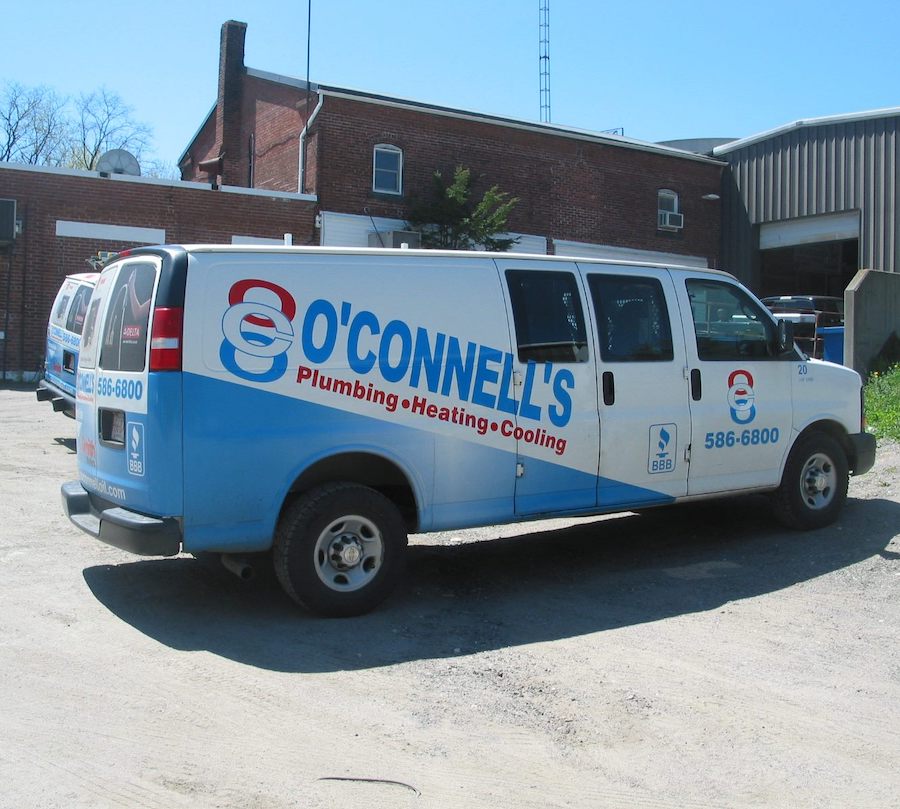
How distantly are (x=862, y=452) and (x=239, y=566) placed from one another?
5.40 meters

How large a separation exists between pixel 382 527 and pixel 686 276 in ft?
10.4

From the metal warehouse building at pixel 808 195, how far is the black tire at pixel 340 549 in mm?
22184

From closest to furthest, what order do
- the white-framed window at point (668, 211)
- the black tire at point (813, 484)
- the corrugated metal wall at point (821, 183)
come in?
1. the black tire at point (813, 484)
2. the corrugated metal wall at point (821, 183)
3. the white-framed window at point (668, 211)

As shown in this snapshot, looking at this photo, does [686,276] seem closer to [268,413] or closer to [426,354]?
[426,354]

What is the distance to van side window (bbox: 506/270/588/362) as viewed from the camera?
6.46 m

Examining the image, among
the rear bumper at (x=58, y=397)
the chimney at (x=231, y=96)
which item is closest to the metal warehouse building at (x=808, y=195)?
the chimney at (x=231, y=96)

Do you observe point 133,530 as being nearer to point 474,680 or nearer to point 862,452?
point 474,680

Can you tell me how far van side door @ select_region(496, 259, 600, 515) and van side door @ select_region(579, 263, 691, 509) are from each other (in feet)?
0.42

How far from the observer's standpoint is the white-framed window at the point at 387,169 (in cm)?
2414

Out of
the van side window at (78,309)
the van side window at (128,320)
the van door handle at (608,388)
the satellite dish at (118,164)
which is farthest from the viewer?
the satellite dish at (118,164)

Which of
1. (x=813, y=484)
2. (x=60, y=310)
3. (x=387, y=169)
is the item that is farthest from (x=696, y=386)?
→ (x=387, y=169)

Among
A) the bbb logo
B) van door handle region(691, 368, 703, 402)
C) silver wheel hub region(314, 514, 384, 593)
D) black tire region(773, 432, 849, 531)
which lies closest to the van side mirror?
the bbb logo

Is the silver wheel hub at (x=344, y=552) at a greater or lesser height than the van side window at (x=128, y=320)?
lesser

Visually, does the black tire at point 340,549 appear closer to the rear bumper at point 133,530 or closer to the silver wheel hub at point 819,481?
the rear bumper at point 133,530
